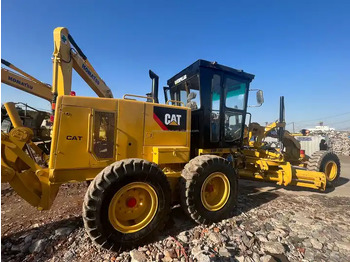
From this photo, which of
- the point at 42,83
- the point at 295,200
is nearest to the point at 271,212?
the point at 295,200

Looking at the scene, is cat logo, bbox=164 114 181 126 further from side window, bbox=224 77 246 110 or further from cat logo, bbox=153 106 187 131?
side window, bbox=224 77 246 110

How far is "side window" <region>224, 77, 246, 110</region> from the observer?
459cm

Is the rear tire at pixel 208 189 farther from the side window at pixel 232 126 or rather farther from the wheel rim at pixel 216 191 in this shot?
the side window at pixel 232 126

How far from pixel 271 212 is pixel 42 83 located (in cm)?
621

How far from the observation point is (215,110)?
4414mm

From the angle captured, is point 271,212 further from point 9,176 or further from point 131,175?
point 9,176

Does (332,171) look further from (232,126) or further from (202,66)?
(202,66)

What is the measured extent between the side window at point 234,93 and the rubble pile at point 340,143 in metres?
19.2

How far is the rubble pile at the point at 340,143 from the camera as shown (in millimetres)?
18531

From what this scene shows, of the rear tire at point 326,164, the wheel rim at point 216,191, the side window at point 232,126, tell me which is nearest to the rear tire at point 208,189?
the wheel rim at point 216,191

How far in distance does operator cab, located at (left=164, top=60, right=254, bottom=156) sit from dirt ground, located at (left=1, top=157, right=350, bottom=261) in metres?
1.58

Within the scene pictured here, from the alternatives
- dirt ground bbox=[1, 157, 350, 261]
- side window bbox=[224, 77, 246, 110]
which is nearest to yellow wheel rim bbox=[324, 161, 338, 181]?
dirt ground bbox=[1, 157, 350, 261]

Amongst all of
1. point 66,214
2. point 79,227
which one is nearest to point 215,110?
point 79,227

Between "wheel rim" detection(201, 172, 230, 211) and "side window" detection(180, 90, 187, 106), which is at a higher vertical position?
"side window" detection(180, 90, 187, 106)
